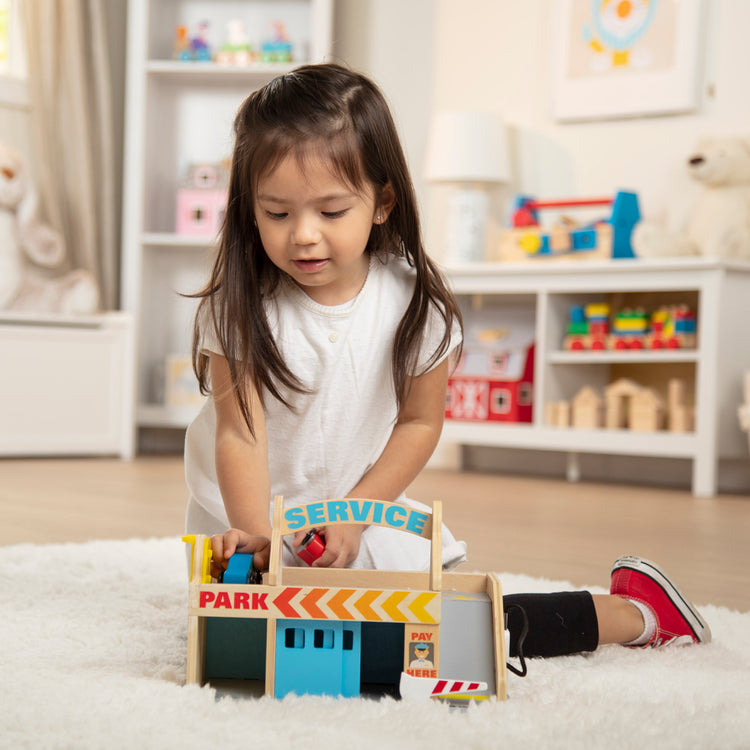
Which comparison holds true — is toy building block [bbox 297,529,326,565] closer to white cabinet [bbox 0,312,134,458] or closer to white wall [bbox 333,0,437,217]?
white cabinet [bbox 0,312,134,458]

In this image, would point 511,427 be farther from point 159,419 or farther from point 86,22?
point 86,22

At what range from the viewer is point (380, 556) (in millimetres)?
980

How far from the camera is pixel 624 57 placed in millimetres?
2934

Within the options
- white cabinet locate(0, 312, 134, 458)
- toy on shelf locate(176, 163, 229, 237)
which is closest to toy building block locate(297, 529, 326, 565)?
white cabinet locate(0, 312, 134, 458)

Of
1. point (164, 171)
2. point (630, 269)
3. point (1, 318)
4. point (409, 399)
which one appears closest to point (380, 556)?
point (409, 399)

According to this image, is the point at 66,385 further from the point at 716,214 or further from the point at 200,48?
the point at 716,214

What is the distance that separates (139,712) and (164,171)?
9.70ft

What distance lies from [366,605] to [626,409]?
2206 mm

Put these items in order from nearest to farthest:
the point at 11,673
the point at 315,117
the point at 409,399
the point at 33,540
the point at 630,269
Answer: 1. the point at 11,673
2. the point at 315,117
3. the point at 409,399
4. the point at 33,540
5. the point at 630,269

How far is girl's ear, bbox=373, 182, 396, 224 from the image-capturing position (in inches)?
37.8

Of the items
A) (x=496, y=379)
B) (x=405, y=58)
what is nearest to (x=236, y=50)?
(x=405, y=58)

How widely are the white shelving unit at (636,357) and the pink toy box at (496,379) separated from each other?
0.17 ft

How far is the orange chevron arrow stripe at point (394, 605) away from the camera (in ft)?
2.29

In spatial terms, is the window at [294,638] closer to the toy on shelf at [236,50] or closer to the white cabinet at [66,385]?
the white cabinet at [66,385]
